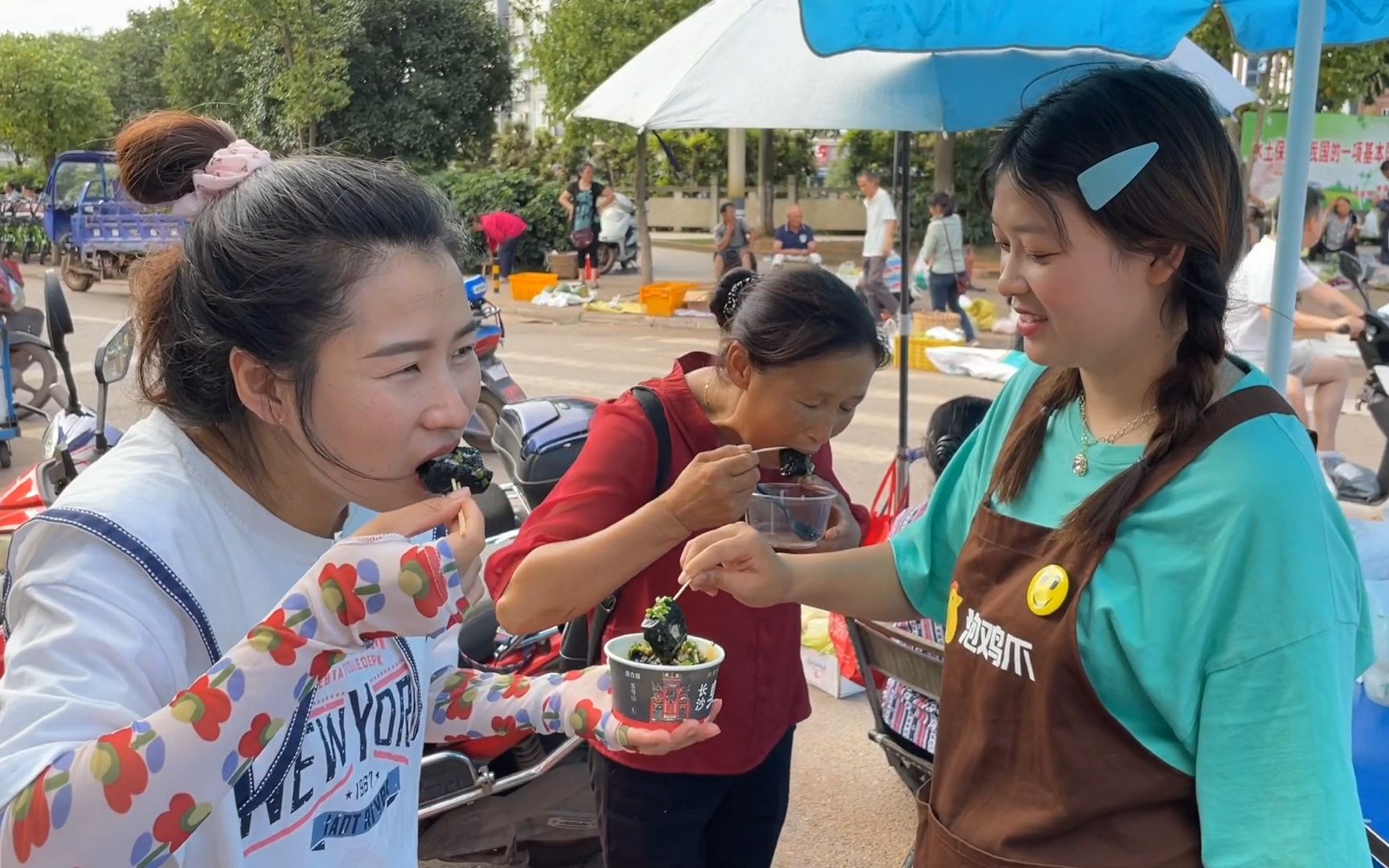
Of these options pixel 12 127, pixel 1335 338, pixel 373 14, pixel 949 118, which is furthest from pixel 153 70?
pixel 949 118

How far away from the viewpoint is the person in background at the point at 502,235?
51.8ft

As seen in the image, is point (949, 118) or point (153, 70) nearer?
point (949, 118)

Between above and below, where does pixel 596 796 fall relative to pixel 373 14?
below

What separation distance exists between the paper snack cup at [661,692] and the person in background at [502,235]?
580 inches

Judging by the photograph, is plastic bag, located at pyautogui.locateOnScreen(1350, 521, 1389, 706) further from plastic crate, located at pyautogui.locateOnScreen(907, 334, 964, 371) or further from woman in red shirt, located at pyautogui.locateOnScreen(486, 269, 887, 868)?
plastic crate, located at pyautogui.locateOnScreen(907, 334, 964, 371)

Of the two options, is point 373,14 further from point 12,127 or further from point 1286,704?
point 1286,704

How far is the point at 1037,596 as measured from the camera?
1.38 m

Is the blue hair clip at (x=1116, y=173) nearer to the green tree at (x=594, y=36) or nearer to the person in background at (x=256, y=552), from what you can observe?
the person in background at (x=256, y=552)

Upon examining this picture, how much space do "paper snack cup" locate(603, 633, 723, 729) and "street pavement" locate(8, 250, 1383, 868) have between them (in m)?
0.78

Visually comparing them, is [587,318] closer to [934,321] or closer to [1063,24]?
[934,321]

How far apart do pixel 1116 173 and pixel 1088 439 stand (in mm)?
348

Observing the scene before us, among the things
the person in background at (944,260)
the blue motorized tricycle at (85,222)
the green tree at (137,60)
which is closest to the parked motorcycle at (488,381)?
the person in background at (944,260)

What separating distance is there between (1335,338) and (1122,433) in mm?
11114

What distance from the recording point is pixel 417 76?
2656 cm
